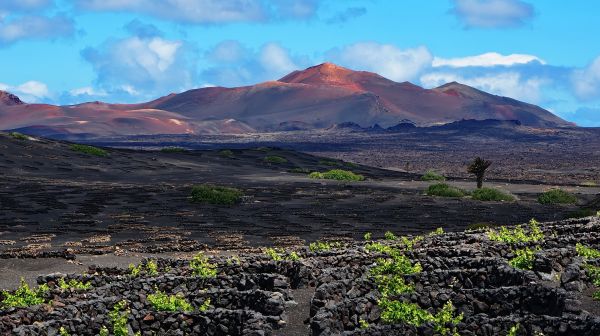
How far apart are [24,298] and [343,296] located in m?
7.45

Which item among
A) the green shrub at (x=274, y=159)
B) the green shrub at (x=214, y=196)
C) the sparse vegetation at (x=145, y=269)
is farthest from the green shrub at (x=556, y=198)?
the green shrub at (x=274, y=159)

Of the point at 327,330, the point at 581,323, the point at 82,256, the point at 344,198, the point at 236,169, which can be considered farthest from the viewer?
the point at 236,169

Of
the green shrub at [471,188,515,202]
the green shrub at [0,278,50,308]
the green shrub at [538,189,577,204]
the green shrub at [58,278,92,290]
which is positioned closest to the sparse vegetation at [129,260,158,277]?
the green shrub at [58,278,92,290]

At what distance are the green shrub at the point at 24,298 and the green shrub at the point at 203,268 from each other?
3944 mm

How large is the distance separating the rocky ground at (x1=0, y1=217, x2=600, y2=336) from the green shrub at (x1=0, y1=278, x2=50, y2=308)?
27 cm

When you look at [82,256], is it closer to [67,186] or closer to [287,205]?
[287,205]

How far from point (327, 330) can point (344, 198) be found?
43266 millimetres

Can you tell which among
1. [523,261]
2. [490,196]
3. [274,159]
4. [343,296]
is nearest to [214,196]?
[490,196]

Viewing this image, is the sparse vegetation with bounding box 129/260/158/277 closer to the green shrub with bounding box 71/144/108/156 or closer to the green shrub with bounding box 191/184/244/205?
the green shrub with bounding box 191/184/244/205

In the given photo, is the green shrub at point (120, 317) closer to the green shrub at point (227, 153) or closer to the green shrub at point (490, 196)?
the green shrub at point (490, 196)

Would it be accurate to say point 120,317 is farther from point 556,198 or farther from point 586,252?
point 556,198

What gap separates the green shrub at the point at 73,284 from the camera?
2304cm

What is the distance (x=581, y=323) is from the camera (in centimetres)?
1567

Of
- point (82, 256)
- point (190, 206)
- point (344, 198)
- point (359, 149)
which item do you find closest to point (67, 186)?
point (190, 206)
